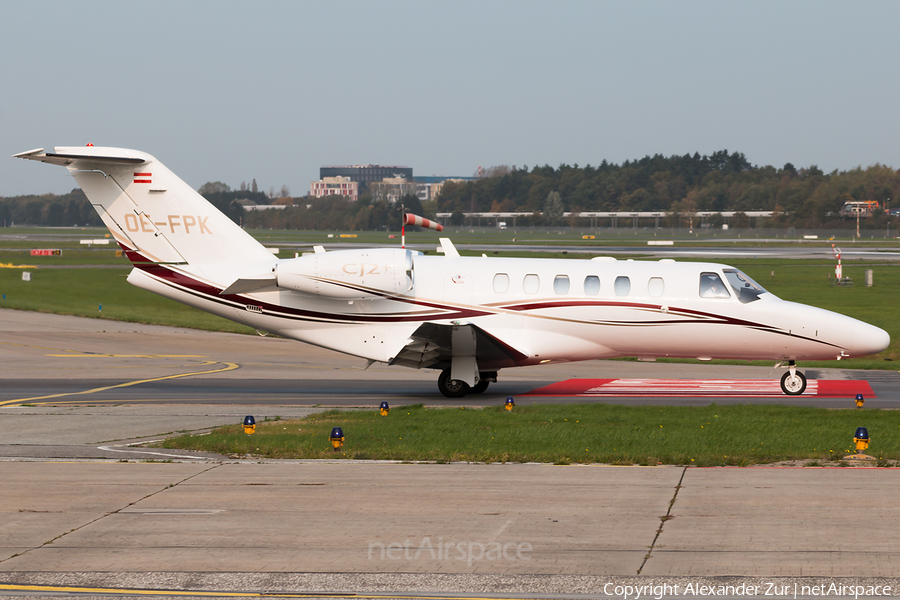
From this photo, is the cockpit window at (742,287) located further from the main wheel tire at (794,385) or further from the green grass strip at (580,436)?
the green grass strip at (580,436)

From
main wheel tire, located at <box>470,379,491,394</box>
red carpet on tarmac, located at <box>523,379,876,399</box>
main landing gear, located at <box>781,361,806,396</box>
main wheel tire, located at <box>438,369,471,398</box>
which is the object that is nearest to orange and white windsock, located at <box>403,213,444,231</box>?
main wheel tire, located at <box>438,369,471,398</box>

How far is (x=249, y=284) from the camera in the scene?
21828 mm

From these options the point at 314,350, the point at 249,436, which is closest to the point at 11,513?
the point at 249,436

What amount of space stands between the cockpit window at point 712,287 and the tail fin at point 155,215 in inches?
441

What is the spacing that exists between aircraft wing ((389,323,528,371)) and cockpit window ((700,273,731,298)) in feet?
14.8

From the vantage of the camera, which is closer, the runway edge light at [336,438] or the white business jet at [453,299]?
the runway edge light at [336,438]

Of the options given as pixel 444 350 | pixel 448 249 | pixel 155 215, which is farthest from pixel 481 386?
pixel 155 215

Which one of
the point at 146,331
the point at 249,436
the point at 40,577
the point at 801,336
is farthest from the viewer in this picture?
the point at 146,331

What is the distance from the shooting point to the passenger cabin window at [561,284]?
21.5 m

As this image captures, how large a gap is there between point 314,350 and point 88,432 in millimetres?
16208

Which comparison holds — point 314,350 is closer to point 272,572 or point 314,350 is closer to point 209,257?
point 209,257

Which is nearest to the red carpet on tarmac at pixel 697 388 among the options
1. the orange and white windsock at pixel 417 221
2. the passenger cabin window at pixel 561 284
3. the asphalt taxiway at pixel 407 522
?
the passenger cabin window at pixel 561 284

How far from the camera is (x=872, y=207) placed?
137m

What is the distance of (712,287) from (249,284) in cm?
1108
